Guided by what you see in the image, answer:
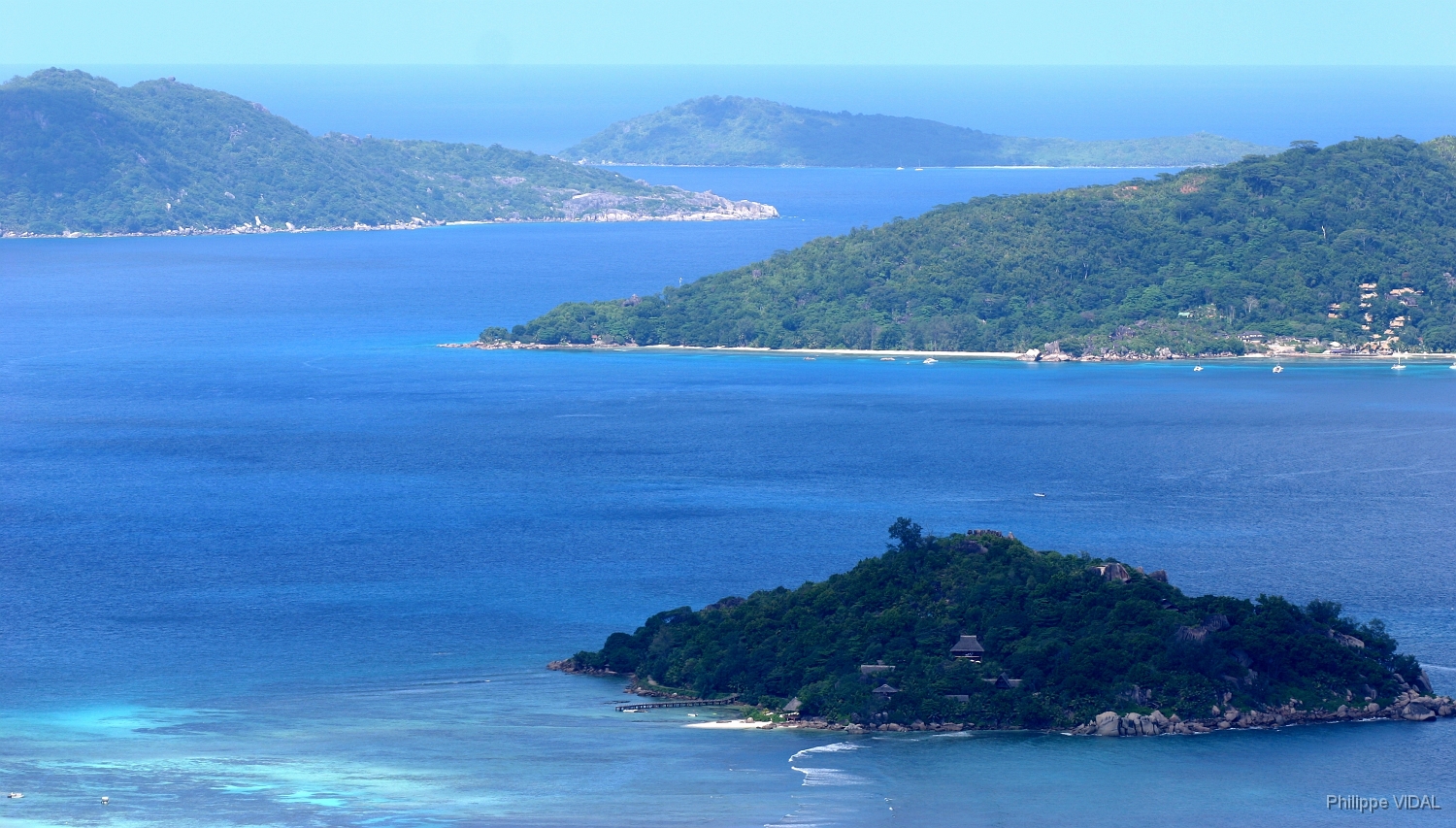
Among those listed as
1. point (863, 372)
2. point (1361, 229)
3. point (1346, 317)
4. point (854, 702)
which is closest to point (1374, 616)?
point (854, 702)

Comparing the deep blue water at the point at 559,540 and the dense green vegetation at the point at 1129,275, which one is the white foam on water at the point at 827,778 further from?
the dense green vegetation at the point at 1129,275

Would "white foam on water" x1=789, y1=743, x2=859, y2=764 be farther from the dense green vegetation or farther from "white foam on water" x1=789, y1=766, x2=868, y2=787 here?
the dense green vegetation

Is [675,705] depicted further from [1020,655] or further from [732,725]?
[1020,655]

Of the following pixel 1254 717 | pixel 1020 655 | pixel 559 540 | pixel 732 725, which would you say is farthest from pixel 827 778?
pixel 559 540

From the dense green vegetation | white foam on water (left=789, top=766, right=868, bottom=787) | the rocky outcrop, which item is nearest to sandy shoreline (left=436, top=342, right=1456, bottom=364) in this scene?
the dense green vegetation

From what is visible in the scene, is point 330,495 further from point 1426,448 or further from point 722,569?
point 1426,448

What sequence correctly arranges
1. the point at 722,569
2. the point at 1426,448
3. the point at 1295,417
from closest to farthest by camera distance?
the point at 722,569 < the point at 1426,448 < the point at 1295,417
